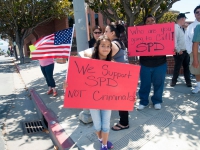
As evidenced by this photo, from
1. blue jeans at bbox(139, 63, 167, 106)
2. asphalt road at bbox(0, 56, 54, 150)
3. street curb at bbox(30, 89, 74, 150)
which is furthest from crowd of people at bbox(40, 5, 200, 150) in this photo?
asphalt road at bbox(0, 56, 54, 150)

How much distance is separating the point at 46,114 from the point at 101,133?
2.03 meters

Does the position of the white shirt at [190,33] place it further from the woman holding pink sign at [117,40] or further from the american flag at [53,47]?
the american flag at [53,47]

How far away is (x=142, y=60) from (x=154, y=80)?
44cm

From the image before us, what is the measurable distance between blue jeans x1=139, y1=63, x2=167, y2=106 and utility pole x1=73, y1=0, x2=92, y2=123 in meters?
1.17

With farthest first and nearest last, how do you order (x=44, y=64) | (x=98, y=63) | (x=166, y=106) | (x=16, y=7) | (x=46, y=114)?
(x=16, y=7) → (x=44, y=64) → (x=46, y=114) → (x=166, y=106) → (x=98, y=63)

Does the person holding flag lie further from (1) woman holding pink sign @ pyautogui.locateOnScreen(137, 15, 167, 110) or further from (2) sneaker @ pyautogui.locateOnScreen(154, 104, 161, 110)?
(2) sneaker @ pyautogui.locateOnScreen(154, 104, 161, 110)

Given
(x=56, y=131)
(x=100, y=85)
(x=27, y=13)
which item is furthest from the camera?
(x=27, y=13)

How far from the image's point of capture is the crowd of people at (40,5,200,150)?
253 cm

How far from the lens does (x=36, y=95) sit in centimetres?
601

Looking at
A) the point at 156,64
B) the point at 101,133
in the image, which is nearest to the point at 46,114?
the point at 101,133

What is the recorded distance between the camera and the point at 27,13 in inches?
718

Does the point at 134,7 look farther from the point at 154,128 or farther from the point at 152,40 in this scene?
the point at 154,128

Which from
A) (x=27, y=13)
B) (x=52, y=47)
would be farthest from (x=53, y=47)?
(x=27, y=13)

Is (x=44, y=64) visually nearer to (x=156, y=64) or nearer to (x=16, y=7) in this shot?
(x=156, y=64)
